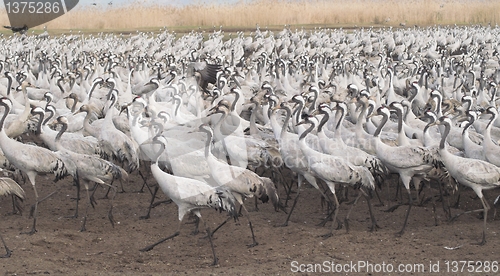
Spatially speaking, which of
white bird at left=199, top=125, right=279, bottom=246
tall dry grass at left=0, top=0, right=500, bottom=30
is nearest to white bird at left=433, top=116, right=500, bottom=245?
white bird at left=199, top=125, right=279, bottom=246

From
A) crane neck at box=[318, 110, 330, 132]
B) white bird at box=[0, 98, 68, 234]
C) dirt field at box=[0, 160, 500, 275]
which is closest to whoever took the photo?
dirt field at box=[0, 160, 500, 275]

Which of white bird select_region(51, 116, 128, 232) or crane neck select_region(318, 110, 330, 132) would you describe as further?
crane neck select_region(318, 110, 330, 132)

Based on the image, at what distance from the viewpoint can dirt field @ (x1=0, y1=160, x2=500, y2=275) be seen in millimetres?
6453

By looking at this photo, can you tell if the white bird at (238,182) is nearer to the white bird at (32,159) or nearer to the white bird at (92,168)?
the white bird at (92,168)

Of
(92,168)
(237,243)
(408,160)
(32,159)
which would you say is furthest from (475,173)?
(32,159)

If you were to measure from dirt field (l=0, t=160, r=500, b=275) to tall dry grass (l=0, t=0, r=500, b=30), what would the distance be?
2800 cm

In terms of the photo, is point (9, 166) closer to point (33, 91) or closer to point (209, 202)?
point (209, 202)

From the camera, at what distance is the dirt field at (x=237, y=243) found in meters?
6.45

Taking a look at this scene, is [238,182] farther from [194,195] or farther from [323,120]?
[323,120]

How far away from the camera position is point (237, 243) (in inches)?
291

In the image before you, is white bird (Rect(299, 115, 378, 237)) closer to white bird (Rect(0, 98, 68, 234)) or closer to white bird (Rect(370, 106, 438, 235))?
white bird (Rect(370, 106, 438, 235))

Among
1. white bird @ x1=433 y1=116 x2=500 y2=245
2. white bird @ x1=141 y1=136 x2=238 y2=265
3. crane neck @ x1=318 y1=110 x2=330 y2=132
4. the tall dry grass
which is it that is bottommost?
the tall dry grass

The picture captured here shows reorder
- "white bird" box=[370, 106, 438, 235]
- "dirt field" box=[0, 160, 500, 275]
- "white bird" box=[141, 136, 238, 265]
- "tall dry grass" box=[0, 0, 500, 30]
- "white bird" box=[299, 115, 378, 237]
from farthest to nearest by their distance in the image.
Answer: "tall dry grass" box=[0, 0, 500, 30]
"white bird" box=[370, 106, 438, 235]
"white bird" box=[299, 115, 378, 237]
"white bird" box=[141, 136, 238, 265]
"dirt field" box=[0, 160, 500, 275]

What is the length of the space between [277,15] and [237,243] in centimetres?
3064
